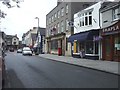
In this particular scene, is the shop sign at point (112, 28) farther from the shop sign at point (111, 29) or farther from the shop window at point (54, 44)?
the shop window at point (54, 44)

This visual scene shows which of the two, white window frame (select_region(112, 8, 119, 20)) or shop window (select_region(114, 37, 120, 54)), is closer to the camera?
shop window (select_region(114, 37, 120, 54))

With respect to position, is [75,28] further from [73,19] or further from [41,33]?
[41,33]

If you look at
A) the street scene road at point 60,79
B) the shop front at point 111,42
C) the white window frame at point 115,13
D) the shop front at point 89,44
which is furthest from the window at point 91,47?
the street scene road at point 60,79

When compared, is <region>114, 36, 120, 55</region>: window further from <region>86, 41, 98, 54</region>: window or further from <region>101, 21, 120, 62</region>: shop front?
<region>86, 41, 98, 54</region>: window

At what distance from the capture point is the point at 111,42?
94.6 feet

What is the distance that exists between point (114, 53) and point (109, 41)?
171 centimetres

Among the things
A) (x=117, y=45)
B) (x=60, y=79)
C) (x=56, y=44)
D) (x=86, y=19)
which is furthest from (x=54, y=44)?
(x=60, y=79)

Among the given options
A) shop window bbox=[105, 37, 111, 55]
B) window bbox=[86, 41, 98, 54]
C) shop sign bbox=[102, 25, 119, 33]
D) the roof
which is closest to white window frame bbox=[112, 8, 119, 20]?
the roof

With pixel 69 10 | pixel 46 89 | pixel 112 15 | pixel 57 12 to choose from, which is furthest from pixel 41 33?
pixel 46 89

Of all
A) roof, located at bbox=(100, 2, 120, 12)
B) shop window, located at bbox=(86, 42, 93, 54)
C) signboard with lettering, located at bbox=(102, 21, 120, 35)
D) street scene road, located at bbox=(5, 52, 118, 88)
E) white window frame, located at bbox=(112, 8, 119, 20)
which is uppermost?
roof, located at bbox=(100, 2, 120, 12)

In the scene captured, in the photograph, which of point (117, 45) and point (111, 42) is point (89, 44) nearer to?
point (111, 42)

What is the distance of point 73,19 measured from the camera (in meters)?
44.0

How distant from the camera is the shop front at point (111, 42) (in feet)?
90.0

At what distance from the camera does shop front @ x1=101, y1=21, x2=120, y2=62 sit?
27.4 meters
